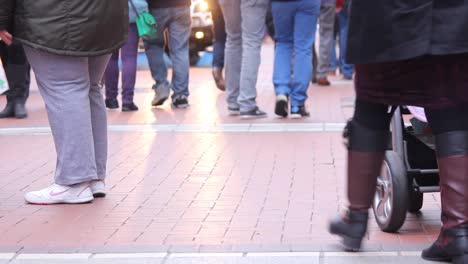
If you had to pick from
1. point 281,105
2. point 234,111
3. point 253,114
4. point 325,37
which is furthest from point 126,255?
point 325,37

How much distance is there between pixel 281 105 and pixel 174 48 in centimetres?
198

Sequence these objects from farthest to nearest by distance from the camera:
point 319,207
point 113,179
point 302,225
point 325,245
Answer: point 113,179, point 319,207, point 302,225, point 325,245

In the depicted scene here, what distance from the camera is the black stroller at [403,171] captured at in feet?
16.4

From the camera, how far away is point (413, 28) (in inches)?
169

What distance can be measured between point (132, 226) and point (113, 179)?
149 cm

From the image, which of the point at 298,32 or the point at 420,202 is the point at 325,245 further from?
the point at 298,32

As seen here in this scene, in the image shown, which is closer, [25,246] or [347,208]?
[347,208]

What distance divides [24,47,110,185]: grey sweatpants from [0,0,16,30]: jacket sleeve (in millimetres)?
210

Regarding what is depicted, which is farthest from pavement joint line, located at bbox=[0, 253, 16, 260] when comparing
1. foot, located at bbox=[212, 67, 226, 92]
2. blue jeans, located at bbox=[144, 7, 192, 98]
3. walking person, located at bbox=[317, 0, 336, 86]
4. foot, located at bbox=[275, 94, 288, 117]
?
walking person, located at bbox=[317, 0, 336, 86]

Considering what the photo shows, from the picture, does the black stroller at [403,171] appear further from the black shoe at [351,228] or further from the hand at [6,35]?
the hand at [6,35]

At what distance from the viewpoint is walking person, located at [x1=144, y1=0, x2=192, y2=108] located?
36.1 ft

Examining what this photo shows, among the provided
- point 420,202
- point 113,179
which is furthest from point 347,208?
point 113,179

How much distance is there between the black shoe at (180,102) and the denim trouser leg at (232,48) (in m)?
0.86

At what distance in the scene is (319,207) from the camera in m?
5.89
